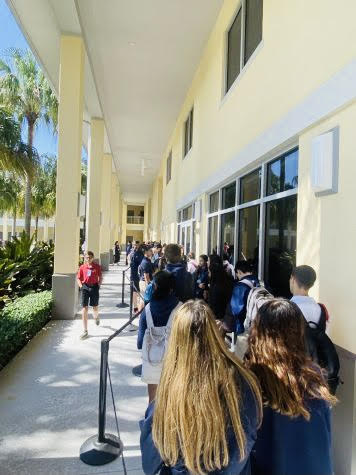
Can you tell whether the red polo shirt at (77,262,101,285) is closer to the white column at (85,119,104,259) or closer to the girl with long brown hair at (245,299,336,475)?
the girl with long brown hair at (245,299,336,475)

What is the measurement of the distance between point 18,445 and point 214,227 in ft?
21.4

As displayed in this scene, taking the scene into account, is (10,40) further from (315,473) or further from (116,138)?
(315,473)

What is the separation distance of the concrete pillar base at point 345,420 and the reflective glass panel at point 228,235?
4376mm

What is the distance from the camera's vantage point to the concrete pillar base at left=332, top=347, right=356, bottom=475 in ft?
9.81

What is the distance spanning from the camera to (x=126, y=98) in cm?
1308

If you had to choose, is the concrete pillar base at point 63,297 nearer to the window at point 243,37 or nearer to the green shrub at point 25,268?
the green shrub at point 25,268

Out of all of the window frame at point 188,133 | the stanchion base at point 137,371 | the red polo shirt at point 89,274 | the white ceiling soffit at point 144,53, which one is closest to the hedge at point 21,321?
the red polo shirt at point 89,274

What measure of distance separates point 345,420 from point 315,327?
949mm

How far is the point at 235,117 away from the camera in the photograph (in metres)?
6.86

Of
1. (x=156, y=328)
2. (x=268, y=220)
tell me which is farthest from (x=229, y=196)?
(x=156, y=328)

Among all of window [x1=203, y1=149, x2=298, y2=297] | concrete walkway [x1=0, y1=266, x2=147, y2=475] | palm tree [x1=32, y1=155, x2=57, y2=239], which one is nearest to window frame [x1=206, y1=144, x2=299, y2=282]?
window [x1=203, y1=149, x2=298, y2=297]

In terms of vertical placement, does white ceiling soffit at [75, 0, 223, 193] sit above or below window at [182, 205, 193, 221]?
above

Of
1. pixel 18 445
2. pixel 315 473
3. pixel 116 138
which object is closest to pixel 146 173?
pixel 116 138

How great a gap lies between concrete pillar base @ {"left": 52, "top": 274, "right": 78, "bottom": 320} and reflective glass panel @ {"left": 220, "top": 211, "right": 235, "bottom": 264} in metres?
3.69
